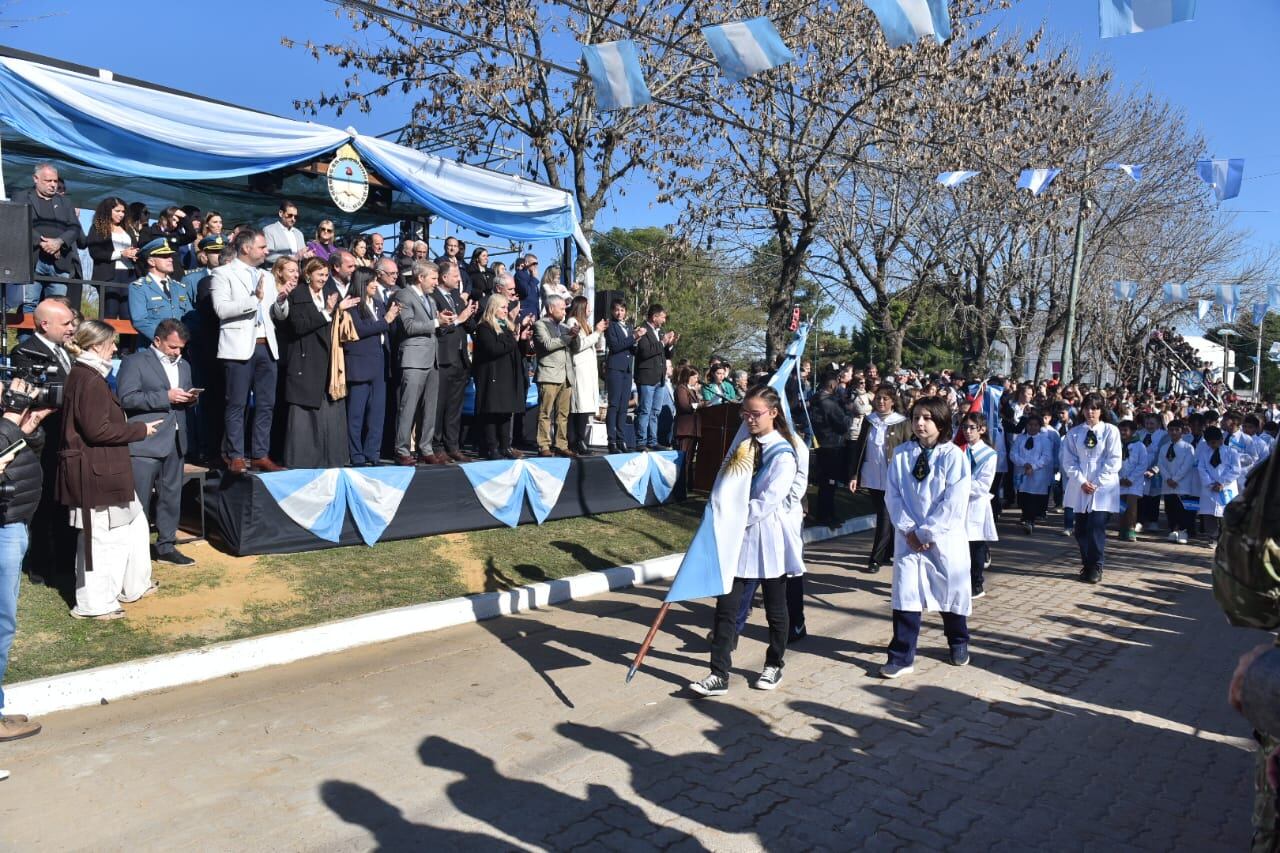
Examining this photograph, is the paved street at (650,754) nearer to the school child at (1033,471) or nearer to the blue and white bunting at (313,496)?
the blue and white bunting at (313,496)

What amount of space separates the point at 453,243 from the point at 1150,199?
24934mm


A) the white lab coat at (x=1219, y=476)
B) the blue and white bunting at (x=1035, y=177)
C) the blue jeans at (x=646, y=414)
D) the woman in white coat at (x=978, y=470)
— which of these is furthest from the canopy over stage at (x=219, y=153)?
the white lab coat at (x=1219, y=476)

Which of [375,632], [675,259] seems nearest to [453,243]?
[375,632]

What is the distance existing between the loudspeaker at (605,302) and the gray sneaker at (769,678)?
22.1 feet

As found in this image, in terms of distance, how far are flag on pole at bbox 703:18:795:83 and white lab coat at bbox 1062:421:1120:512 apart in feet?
18.7

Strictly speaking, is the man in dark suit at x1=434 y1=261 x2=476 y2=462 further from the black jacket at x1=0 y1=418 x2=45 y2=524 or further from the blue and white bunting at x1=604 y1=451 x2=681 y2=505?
the black jacket at x1=0 y1=418 x2=45 y2=524

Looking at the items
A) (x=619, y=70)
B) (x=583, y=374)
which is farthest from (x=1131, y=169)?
(x=583, y=374)

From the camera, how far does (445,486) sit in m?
9.66

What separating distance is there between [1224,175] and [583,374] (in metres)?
12.9

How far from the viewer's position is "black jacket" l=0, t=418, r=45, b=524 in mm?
4777

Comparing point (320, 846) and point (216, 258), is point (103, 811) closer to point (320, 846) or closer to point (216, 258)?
point (320, 846)

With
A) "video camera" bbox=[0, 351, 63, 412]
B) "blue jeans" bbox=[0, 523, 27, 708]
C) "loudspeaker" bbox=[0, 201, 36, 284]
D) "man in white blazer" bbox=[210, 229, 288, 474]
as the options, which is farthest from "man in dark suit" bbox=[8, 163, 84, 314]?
"blue jeans" bbox=[0, 523, 27, 708]

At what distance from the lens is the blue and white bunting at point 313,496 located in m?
8.28

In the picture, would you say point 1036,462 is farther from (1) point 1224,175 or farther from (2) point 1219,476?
(1) point 1224,175
